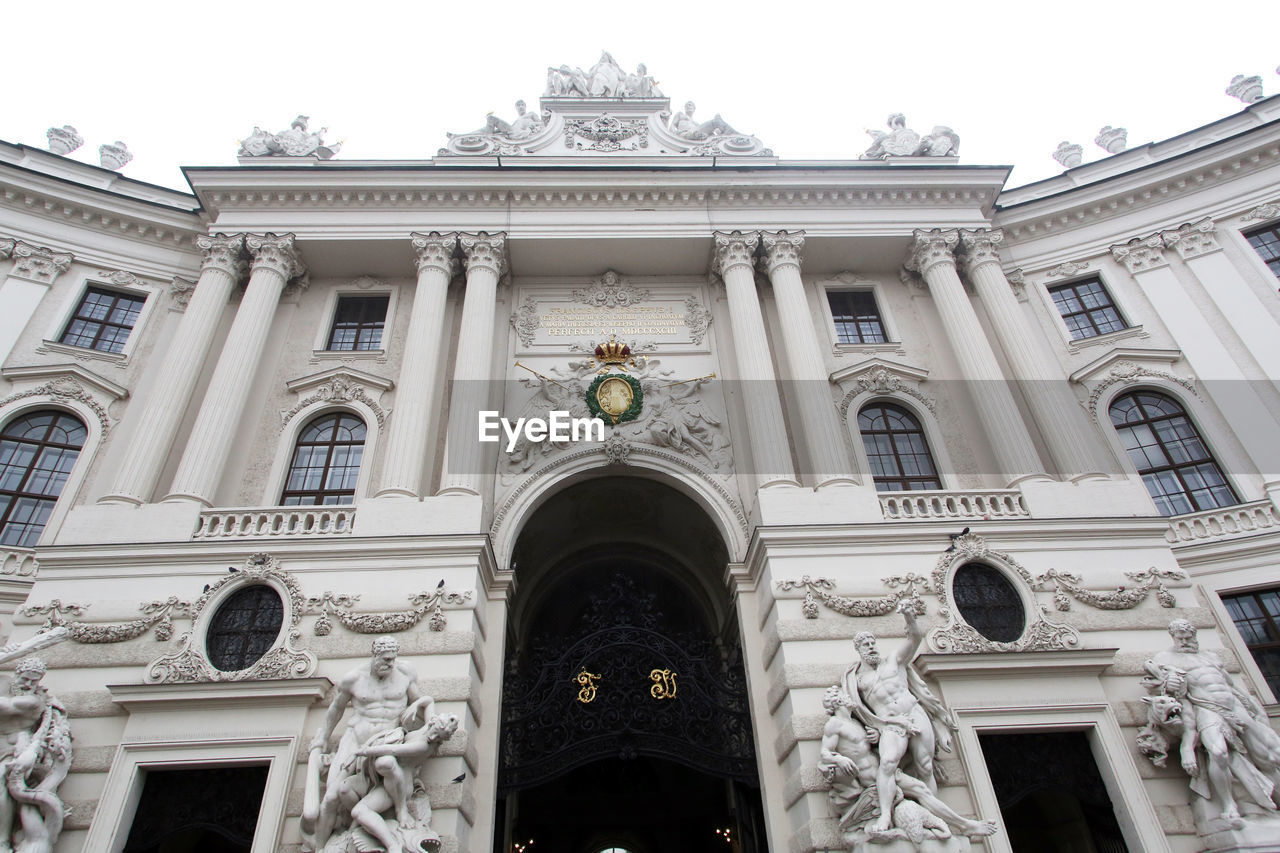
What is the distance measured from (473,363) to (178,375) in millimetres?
6314

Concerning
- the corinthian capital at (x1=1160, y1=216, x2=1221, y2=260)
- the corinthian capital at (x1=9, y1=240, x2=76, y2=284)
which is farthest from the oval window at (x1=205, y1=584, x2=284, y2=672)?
the corinthian capital at (x1=1160, y1=216, x2=1221, y2=260)

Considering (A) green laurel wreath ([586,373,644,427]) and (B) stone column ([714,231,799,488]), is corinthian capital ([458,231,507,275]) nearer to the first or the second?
(A) green laurel wreath ([586,373,644,427])

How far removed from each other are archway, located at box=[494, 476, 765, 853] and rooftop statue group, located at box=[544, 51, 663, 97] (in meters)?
12.6

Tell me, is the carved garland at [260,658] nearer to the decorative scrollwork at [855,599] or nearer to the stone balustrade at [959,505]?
the decorative scrollwork at [855,599]

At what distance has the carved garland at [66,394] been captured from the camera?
56.2ft

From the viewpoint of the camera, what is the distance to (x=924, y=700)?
11.6 metres

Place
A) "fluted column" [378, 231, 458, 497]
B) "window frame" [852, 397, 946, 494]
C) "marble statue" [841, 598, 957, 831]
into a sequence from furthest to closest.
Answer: "window frame" [852, 397, 946, 494]
"fluted column" [378, 231, 458, 497]
"marble statue" [841, 598, 957, 831]

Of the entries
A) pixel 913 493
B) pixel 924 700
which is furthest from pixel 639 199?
pixel 924 700

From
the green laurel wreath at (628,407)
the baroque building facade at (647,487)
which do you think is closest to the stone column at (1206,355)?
the baroque building facade at (647,487)

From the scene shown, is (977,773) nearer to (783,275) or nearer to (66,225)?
(783,275)

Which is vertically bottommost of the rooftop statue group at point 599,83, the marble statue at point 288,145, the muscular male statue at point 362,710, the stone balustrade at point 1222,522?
the muscular male statue at point 362,710

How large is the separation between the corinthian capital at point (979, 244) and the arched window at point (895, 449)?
14.9 feet

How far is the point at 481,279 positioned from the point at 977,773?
47.4 ft

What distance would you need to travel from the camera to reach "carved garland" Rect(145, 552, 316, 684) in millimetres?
12172
